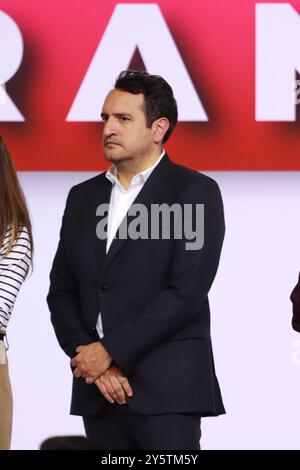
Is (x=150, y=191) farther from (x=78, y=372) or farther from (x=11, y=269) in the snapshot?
(x=78, y=372)

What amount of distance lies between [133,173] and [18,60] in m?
1.31

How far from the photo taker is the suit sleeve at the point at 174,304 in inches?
127

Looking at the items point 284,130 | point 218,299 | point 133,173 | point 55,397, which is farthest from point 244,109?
point 55,397

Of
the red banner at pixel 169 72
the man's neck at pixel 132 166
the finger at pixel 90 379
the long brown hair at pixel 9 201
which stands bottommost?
the finger at pixel 90 379

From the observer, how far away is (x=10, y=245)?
3357 millimetres

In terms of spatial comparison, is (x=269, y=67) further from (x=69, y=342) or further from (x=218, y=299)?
(x=69, y=342)

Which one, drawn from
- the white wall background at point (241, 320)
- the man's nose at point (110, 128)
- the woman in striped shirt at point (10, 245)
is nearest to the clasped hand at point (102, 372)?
the woman in striped shirt at point (10, 245)

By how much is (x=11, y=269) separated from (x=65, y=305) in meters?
0.22

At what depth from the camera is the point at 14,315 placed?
469cm

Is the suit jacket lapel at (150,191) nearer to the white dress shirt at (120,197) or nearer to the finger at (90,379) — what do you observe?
the white dress shirt at (120,197)

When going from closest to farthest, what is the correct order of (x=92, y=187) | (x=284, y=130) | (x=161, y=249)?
(x=161, y=249) < (x=92, y=187) < (x=284, y=130)

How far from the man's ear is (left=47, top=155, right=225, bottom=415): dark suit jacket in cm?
11

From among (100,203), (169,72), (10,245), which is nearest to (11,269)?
(10,245)

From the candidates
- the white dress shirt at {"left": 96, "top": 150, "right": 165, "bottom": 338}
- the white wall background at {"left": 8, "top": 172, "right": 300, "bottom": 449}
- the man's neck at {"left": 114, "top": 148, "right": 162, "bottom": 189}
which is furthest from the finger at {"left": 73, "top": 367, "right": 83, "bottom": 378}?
the white wall background at {"left": 8, "top": 172, "right": 300, "bottom": 449}
